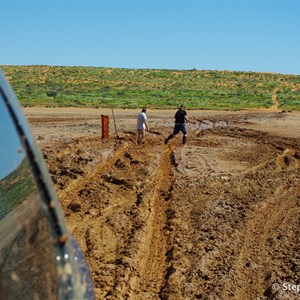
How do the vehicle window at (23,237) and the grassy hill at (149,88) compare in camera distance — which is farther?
the grassy hill at (149,88)

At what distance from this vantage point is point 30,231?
2.05 metres

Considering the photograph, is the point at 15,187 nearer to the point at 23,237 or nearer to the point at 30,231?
the point at 23,237

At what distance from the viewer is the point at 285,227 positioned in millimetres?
9727

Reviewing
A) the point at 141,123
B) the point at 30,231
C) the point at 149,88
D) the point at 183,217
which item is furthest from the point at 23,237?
the point at 149,88

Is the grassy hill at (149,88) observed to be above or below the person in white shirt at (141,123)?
below

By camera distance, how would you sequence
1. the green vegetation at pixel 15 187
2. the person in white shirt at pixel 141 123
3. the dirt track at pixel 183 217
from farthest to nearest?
the person in white shirt at pixel 141 123
the dirt track at pixel 183 217
the green vegetation at pixel 15 187

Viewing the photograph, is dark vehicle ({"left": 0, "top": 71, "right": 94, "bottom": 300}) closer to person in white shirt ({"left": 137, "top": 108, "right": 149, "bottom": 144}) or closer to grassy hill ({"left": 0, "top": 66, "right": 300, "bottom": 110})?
person in white shirt ({"left": 137, "top": 108, "right": 149, "bottom": 144})

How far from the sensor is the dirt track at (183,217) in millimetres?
7320

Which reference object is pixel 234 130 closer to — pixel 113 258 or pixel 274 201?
pixel 274 201

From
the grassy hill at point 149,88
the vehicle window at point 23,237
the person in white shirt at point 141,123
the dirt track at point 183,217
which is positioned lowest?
the grassy hill at point 149,88

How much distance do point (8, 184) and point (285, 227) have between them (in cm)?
779

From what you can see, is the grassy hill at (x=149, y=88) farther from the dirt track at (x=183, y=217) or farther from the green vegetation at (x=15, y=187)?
the green vegetation at (x=15, y=187)

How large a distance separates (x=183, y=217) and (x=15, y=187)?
801cm

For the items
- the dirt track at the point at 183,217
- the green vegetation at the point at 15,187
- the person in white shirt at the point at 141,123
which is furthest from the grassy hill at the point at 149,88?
the green vegetation at the point at 15,187
